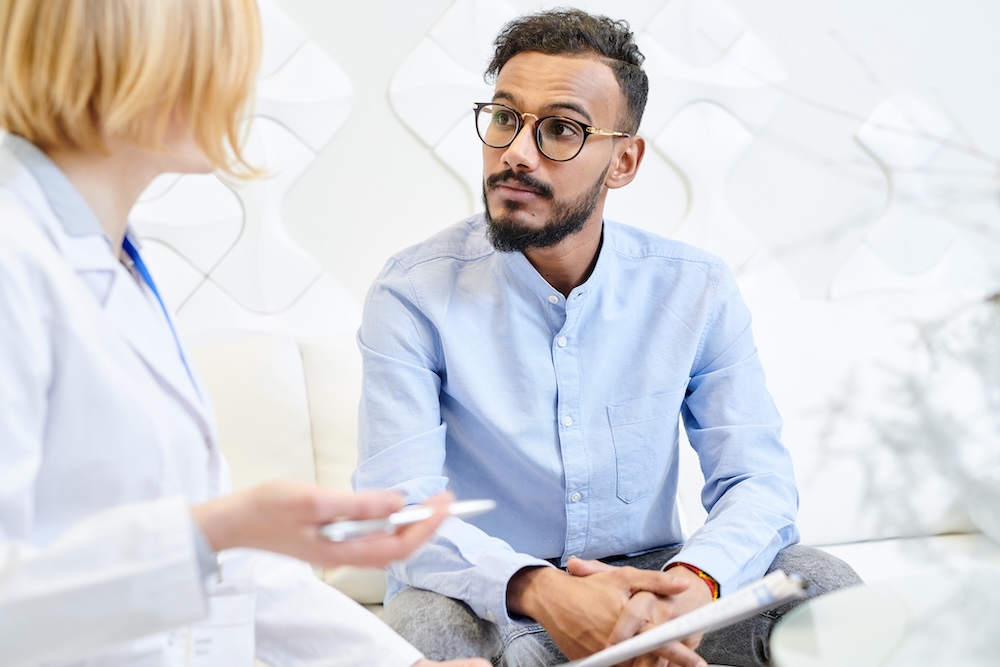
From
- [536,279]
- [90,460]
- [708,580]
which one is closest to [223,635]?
[90,460]

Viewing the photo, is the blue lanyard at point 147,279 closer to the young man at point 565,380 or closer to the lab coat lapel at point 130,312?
the lab coat lapel at point 130,312

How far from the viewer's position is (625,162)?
185cm

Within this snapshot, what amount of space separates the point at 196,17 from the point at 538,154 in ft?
2.81

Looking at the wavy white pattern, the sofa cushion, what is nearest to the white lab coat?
the sofa cushion

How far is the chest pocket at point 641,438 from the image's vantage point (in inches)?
64.8

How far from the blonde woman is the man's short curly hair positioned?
91 cm

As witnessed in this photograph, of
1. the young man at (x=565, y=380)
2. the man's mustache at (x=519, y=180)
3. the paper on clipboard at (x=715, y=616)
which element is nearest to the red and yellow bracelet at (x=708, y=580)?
the young man at (x=565, y=380)

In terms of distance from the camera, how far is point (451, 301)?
1634 millimetres

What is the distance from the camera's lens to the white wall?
2.14 m

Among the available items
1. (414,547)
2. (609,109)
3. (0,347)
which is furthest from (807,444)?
(0,347)

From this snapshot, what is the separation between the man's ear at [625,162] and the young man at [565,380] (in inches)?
1.4

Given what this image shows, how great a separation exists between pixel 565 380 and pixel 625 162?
0.48 metres

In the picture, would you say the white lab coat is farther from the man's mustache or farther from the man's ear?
the man's ear

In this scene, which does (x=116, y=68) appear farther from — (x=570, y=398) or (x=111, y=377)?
(x=570, y=398)
